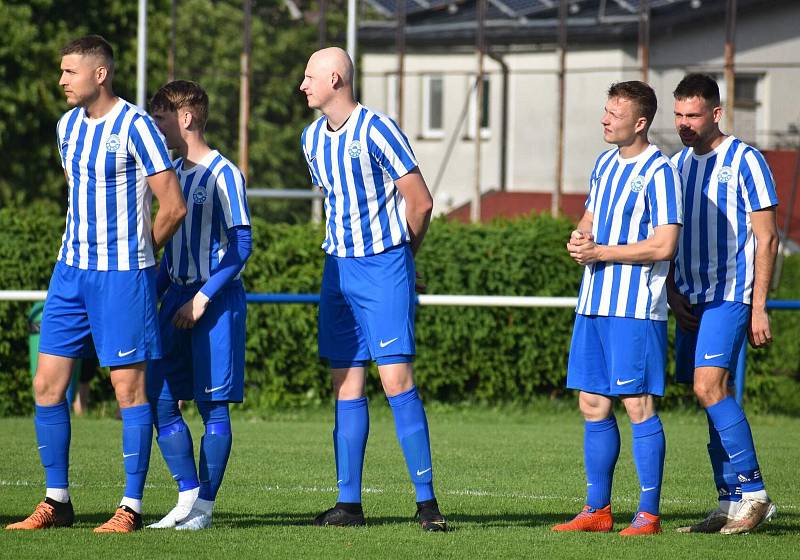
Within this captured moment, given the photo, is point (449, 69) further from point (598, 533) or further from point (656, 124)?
point (598, 533)

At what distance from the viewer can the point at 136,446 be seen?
239 inches

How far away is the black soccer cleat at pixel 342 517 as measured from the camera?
6.32m

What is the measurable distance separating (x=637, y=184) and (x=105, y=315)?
254 cm

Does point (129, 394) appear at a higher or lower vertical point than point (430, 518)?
higher

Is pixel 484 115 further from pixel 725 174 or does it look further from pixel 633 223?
pixel 633 223

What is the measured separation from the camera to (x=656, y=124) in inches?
1063

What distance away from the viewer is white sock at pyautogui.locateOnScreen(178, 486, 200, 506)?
620cm

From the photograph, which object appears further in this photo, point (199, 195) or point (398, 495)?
point (398, 495)

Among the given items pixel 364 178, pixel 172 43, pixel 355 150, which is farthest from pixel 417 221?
pixel 172 43

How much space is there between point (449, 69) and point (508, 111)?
1.74 metres

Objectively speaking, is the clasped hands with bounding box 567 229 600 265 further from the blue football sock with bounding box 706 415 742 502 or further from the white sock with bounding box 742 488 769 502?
the white sock with bounding box 742 488 769 502

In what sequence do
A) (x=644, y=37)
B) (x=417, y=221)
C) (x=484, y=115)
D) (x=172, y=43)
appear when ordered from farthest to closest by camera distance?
(x=484, y=115) < (x=644, y=37) < (x=172, y=43) < (x=417, y=221)

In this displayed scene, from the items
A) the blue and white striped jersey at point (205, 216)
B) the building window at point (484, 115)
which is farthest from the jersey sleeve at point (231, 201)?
the building window at point (484, 115)

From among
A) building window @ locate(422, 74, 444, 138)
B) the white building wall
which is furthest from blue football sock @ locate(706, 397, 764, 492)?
building window @ locate(422, 74, 444, 138)
